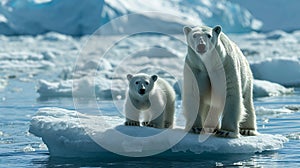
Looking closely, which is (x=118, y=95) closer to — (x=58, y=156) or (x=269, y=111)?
(x=269, y=111)

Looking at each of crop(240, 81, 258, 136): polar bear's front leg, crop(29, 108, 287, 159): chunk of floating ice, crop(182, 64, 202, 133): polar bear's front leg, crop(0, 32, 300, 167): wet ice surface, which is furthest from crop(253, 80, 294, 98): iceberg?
Result: crop(182, 64, 202, 133): polar bear's front leg

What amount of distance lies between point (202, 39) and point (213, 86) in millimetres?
382

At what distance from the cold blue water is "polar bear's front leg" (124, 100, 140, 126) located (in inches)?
13.5

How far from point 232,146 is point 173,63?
1098 cm

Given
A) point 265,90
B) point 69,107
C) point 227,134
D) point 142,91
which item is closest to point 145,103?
point 142,91

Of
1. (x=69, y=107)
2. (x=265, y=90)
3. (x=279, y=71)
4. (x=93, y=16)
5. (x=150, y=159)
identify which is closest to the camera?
(x=150, y=159)

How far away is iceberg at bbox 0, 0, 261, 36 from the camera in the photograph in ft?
100

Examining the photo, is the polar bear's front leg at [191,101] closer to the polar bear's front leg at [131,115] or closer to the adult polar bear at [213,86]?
the adult polar bear at [213,86]

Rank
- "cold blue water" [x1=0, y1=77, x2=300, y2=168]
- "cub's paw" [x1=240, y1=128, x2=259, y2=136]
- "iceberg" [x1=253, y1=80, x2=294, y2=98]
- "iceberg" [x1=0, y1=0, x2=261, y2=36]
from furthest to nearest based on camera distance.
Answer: "iceberg" [x1=0, y1=0, x2=261, y2=36] → "iceberg" [x1=253, y1=80, x2=294, y2=98] → "cub's paw" [x1=240, y1=128, x2=259, y2=136] → "cold blue water" [x1=0, y1=77, x2=300, y2=168]

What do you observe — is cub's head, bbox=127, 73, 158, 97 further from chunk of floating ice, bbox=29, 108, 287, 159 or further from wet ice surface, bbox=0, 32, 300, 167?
wet ice surface, bbox=0, 32, 300, 167

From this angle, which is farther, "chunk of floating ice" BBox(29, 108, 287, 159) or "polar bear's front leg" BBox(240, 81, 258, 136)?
"polar bear's front leg" BBox(240, 81, 258, 136)

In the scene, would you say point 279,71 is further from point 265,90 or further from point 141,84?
point 141,84

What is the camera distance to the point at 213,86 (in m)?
4.59

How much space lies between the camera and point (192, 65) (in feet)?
15.1
